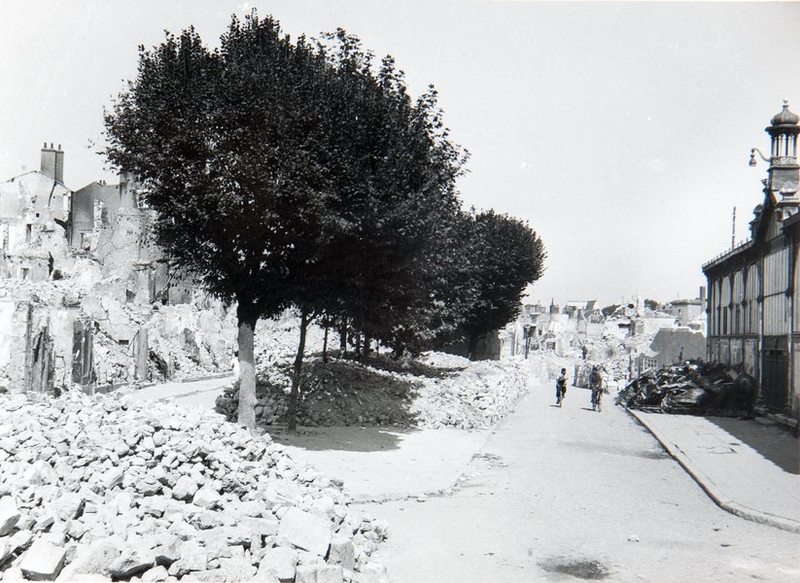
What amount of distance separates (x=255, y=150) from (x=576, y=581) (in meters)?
9.30

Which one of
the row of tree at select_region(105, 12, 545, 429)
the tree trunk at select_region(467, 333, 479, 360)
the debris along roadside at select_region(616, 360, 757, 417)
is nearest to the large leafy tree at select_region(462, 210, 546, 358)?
the tree trunk at select_region(467, 333, 479, 360)

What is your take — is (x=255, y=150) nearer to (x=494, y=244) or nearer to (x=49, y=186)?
(x=494, y=244)

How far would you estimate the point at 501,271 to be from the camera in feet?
135

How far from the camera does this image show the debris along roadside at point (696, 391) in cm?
2256

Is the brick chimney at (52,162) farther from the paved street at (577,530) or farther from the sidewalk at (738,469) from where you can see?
the paved street at (577,530)

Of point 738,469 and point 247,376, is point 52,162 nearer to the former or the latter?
point 247,376

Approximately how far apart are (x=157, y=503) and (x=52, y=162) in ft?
200

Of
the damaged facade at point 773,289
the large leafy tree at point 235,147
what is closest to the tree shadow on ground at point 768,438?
the damaged facade at point 773,289

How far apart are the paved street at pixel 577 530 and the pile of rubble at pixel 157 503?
3.13ft

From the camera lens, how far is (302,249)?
1430cm

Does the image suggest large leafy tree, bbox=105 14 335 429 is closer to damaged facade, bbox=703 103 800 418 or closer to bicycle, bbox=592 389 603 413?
damaged facade, bbox=703 103 800 418

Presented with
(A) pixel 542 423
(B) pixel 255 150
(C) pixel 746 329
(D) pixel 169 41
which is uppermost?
(D) pixel 169 41

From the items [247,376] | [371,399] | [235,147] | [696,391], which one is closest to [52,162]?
[371,399]

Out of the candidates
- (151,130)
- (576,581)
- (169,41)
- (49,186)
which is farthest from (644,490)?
(49,186)
